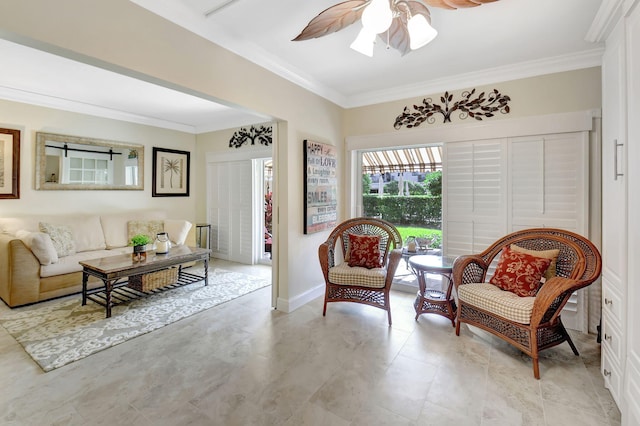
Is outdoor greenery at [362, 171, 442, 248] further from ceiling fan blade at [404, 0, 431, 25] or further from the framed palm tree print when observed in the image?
the framed palm tree print

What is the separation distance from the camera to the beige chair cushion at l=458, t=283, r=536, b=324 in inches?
84.4

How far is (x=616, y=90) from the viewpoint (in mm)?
1789

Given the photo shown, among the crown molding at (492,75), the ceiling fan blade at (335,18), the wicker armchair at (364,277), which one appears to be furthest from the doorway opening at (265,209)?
the ceiling fan blade at (335,18)

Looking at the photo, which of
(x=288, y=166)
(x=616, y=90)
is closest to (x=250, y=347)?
(x=288, y=166)

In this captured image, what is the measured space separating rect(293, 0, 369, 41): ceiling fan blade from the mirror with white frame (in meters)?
4.11

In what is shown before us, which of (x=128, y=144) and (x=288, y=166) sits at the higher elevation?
(x=128, y=144)

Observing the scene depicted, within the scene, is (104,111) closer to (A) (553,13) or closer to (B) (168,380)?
(B) (168,380)

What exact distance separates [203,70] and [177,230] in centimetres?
298

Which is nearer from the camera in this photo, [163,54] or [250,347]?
[163,54]

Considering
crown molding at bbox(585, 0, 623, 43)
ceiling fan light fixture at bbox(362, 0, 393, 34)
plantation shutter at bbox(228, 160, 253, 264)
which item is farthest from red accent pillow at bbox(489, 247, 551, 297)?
plantation shutter at bbox(228, 160, 253, 264)

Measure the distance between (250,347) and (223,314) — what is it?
2.58 ft

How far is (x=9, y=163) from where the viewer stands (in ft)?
12.3

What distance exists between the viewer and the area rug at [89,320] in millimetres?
2369

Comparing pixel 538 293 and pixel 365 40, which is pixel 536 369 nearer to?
pixel 538 293
